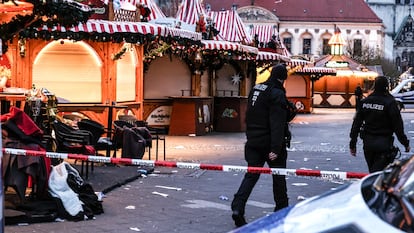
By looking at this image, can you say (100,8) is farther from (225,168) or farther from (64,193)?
(225,168)

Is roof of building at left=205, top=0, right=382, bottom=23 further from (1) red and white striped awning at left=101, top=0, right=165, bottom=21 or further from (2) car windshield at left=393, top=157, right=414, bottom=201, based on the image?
(2) car windshield at left=393, top=157, right=414, bottom=201

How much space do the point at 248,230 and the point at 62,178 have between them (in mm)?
5907

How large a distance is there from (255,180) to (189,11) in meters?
18.2

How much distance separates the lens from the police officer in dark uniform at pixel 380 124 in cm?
852

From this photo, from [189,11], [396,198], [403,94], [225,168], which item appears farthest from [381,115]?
[403,94]

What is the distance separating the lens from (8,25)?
10.4 metres

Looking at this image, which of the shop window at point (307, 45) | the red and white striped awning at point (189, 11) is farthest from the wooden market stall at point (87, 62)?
the shop window at point (307, 45)

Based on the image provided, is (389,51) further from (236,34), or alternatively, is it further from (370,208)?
(370,208)

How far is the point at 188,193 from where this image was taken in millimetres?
10883

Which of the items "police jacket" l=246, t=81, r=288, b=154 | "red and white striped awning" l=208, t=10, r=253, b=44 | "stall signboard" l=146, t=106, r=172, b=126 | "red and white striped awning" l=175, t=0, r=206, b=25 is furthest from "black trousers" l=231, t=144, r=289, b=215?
"red and white striped awning" l=208, t=10, r=253, b=44

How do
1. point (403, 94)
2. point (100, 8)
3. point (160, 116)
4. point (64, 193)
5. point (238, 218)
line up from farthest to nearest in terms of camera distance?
point (403, 94) < point (160, 116) < point (100, 8) < point (64, 193) < point (238, 218)

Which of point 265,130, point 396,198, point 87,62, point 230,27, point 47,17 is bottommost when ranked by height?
point 265,130

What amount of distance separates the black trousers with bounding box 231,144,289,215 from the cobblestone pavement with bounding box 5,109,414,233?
305mm

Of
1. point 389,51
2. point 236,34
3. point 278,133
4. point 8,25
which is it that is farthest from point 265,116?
point 389,51
